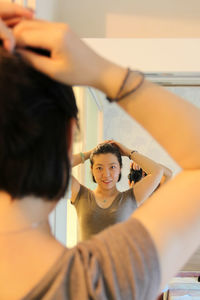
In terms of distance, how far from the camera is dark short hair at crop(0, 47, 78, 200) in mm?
295

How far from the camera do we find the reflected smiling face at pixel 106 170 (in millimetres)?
1109

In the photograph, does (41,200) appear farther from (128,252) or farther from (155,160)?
(155,160)

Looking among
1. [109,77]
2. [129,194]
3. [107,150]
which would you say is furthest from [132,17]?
[109,77]

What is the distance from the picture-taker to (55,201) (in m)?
0.35

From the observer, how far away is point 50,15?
102 cm

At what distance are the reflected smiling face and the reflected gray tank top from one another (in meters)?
0.05

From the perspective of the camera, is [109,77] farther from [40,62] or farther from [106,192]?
[106,192]

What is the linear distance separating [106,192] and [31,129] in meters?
0.89

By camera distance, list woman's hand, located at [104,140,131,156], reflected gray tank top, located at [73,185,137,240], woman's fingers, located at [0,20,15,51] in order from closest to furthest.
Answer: woman's fingers, located at [0,20,15,51] < woman's hand, located at [104,140,131,156] < reflected gray tank top, located at [73,185,137,240]

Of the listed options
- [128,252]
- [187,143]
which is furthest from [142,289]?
[187,143]

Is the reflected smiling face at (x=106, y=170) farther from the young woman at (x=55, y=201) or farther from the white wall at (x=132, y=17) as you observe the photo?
the young woman at (x=55, y=201)

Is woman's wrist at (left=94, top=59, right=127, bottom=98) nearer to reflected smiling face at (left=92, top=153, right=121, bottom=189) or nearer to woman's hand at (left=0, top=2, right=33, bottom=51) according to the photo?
woman's hand at (left=0, top=2, right=33, bottom=51)

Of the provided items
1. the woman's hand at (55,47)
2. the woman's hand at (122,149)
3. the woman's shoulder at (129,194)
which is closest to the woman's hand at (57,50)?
the woman's hand at (55,47)

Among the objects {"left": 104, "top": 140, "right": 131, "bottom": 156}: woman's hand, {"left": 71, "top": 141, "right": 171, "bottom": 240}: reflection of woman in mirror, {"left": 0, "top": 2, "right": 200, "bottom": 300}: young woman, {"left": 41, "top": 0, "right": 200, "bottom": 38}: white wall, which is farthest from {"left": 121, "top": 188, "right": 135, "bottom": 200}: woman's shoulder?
{"left": 0, "top": 2, "right": 200, "bottom": 300}: young woman
